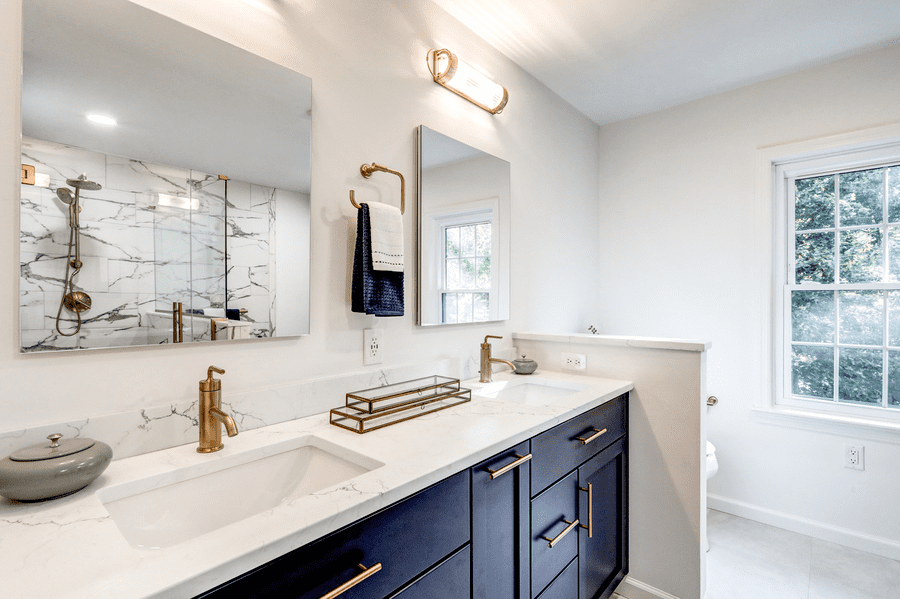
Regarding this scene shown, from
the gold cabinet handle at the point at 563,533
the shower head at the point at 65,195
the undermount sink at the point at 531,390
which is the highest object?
the shower head at the point at 65,195

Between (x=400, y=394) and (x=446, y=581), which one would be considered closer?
(x=446, y=581)

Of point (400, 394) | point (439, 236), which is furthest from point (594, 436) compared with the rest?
point (439, 236)

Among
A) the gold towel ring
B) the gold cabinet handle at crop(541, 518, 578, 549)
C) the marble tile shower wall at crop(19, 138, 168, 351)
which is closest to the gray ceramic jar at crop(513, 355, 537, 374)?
the gold cabinet handle at crop(541, 518, 578, 549)

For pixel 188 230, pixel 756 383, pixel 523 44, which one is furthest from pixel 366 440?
pixel 756 383

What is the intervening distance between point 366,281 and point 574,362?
1105 mm

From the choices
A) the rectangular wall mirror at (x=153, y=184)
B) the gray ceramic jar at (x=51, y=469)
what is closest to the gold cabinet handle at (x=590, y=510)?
the rectangular wall mirror at (x=153, y=184)

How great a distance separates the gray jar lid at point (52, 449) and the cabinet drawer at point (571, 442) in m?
1.04

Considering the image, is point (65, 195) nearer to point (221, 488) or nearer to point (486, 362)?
point (221, 488)

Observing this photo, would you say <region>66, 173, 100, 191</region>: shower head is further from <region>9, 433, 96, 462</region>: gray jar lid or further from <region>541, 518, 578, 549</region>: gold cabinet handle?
<region>541, 518, 578, 549</region>: gold cabinet handle

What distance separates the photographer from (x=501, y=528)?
1167 mm

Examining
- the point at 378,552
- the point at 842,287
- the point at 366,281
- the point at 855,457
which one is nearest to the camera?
the point at 378,552

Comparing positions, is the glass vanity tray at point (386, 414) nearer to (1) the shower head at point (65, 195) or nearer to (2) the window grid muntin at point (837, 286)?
(1) the shower head at point (65, 195)

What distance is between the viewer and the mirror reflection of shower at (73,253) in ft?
3.05

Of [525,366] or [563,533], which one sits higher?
[525,366]
